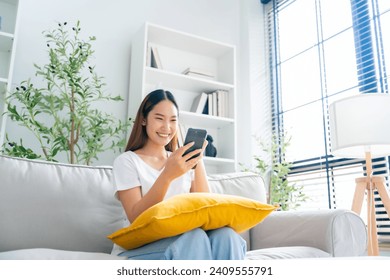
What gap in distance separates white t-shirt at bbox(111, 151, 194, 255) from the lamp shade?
3.54 ft

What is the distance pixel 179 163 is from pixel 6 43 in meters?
1.99

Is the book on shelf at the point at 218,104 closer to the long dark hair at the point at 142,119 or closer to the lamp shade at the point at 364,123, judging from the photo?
the lamp shade at the point at 364,123

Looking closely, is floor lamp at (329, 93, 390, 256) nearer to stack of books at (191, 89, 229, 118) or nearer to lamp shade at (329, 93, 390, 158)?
lamp shade at (329, 93, 390, 158)

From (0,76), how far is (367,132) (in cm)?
241

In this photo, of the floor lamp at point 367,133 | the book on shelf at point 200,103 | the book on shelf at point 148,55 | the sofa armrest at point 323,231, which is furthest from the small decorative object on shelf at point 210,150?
the sofa armrest at point 323,231

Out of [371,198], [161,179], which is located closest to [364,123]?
[371,198]

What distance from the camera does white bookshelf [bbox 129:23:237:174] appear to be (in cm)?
316

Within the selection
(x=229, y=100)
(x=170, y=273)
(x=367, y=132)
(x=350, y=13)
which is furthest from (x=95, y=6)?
(x=170, y=273)

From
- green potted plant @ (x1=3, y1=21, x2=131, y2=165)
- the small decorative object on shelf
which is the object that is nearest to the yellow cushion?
green potted plant @ (x1=3, y1=21, x2=131, y2=165)

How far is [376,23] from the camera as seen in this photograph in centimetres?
294

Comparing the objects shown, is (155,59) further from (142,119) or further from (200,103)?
(142,119)

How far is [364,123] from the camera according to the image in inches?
83.0

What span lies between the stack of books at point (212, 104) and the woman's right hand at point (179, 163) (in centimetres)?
200

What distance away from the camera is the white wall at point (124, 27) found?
118 inches
